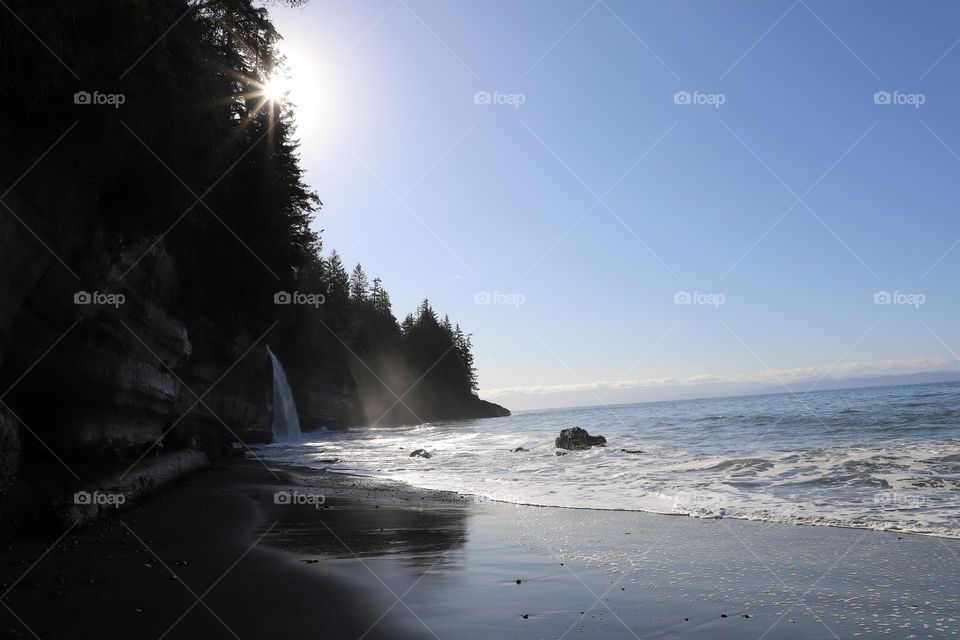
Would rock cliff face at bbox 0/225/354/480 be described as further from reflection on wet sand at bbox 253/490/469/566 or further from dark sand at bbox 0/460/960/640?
reflection on wet sand at bbox 253/490/469/566

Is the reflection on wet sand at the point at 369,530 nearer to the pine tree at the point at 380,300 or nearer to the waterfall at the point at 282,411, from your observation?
the waterfall at the point at 282,411

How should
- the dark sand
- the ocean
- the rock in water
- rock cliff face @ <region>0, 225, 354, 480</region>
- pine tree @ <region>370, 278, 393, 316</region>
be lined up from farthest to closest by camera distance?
pine tree @ <region>370, 278, 393, 316</region> → the rock in water → rock cliff face @ <region>0, 225, 354, 480</region> → the ocean → the dark sand

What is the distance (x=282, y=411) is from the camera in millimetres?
37062

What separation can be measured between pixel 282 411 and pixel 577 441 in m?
21.8

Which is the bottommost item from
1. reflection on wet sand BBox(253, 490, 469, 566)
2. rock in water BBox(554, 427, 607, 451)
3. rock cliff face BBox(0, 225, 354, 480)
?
rock in water BBox(554, 427, 607, 451)

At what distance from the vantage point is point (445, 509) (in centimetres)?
975

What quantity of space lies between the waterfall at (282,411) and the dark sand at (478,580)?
95.7 feet

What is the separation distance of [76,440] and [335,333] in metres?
44.1

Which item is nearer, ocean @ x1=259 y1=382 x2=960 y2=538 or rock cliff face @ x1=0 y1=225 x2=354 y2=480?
ocean @ x1=259 y1=382 x2=960 y2=538

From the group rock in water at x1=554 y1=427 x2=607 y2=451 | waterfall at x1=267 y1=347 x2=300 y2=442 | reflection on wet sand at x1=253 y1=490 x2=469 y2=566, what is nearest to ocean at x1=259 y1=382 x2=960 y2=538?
rock in water at x1=554 y1=427 x2=607 y2=451

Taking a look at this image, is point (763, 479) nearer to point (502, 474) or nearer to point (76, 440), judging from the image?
point (502, 474)

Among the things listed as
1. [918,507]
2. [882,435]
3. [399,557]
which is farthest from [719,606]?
[882,435]

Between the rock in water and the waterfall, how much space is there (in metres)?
19.8

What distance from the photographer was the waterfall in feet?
119
